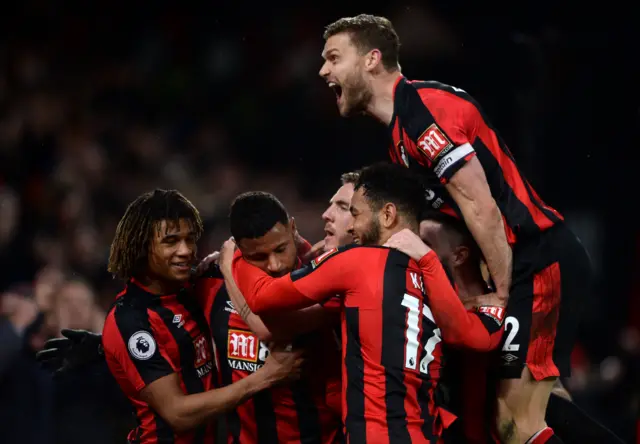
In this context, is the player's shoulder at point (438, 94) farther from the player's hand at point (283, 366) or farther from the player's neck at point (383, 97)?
the player's hand at point (283, 366)

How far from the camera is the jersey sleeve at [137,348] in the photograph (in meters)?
3.16

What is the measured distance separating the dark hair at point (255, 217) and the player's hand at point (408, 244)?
0.42 m

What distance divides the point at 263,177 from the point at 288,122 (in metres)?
0.57

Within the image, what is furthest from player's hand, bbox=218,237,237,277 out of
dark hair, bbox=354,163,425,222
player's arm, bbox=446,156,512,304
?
player's arm, bbox=446,156,512,304

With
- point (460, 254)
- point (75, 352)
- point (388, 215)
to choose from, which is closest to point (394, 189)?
point (388, 215)

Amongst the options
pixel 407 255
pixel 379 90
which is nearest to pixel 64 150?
pixel 379 90

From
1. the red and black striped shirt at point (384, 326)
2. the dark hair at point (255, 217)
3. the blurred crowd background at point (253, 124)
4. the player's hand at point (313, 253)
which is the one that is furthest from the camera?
the blurred crowd background at point (253, 124)

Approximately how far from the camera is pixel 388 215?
2.87m

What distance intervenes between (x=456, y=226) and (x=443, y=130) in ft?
1.68

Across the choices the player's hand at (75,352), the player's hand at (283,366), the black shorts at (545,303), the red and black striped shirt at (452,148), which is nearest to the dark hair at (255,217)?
the player's hand at (283,366)

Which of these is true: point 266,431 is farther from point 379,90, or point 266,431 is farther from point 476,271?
point 379,90

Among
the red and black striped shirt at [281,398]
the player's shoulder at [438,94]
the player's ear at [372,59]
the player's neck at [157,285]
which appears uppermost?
the player's ear at [372,59]

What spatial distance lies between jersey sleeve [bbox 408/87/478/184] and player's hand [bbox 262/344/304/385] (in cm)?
83

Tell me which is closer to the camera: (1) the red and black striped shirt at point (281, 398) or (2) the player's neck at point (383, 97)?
(1) the red and black striped shirt at point (281, 398)
